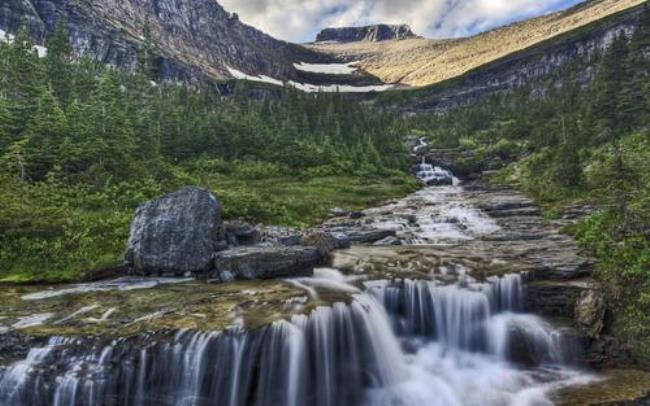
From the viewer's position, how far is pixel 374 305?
15.1 metres

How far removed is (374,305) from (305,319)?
2.97 metres

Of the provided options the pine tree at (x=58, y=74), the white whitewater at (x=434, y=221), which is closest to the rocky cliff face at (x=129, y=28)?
the pine tree at (x=58, y=74)

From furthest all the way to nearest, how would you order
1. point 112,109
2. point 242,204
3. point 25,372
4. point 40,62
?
point 40,62, point 112,109, point 242,204, point 25,372

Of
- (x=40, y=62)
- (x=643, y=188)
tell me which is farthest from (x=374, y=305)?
(x=40, y=62)

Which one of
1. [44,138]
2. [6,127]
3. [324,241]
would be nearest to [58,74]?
[6,127]

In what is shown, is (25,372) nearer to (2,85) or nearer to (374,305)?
(374,305)

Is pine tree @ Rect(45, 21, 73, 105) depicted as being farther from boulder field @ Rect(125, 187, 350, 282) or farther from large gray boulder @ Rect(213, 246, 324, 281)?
large gray boulder @ Rect(213, 246, 324, 281)

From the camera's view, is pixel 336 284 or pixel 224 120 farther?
pixel 224 120

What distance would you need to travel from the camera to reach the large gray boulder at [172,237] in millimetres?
18516

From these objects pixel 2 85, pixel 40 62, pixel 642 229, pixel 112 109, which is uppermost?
pixel 40 62


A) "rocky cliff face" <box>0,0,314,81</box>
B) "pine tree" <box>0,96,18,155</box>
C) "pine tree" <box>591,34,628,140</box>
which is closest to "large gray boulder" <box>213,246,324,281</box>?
"pine tree" <box>0,96,18,155</box>

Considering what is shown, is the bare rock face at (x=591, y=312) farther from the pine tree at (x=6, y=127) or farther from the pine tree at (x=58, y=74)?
the pine tree at (x=58, y=74)

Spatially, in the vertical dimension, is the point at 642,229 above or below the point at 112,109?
below

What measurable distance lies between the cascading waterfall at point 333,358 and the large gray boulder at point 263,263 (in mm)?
3185
